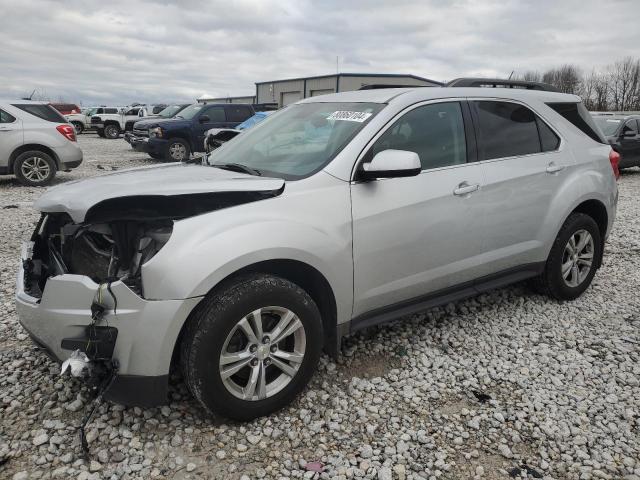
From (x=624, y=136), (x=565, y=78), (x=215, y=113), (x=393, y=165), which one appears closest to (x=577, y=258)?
(x=393, y=165)

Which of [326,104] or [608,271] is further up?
[326,104]

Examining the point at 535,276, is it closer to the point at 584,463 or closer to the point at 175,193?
the point at 584,463

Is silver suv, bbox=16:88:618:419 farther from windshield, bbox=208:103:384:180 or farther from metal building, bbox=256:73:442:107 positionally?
metal building, bbox=256:73:442:107

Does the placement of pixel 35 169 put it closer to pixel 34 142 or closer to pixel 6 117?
pixel 34 142

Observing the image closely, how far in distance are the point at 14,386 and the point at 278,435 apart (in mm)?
1630

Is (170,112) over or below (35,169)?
over

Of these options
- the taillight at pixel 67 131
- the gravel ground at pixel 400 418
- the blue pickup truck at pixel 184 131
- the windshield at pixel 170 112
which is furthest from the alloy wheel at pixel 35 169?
the windshield at pixel 170 112

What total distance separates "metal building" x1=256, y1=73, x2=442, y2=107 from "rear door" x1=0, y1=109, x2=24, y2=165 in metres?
21.3

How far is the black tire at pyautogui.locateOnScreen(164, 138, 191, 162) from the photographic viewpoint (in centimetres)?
1346

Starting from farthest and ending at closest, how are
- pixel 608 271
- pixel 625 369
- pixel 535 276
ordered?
pixel 608 271 < pixel 535 276 < pixel 625 369

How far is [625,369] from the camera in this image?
3264 mm

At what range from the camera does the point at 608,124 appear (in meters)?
12.9

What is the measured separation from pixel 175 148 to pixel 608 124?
1143 centimetres

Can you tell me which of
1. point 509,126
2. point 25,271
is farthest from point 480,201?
point 25,271
